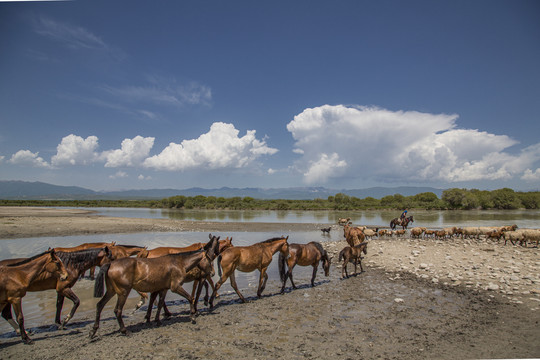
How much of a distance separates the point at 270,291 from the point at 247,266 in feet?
5.53

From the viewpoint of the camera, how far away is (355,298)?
27.9 feet

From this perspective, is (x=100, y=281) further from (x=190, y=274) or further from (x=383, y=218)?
(x=383, y=218)

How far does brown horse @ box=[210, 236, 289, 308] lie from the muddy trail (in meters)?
0.65

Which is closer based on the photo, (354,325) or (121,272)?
(121,272)

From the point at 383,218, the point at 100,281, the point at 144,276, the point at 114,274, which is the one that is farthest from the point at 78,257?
the point at 383,218

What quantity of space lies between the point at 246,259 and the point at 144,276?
3132 mm

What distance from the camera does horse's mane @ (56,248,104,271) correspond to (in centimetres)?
721

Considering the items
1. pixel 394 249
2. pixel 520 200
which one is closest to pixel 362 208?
pixel 520 200

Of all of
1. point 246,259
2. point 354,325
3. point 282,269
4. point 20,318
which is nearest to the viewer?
point 20,318

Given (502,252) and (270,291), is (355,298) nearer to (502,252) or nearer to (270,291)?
(270,291)

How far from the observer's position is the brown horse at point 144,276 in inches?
236

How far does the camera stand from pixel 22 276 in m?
5.90

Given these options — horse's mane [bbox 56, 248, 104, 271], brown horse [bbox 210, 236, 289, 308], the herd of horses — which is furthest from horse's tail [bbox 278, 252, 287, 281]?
horse's mane [bbox 56, 248, 104, 271]

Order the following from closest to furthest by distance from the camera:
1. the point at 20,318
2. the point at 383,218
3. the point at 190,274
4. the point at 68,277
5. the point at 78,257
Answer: the point at 20,318 → the point at 68,277 → the point at 190,274 → the point at 78,257 → the point at 383,218
